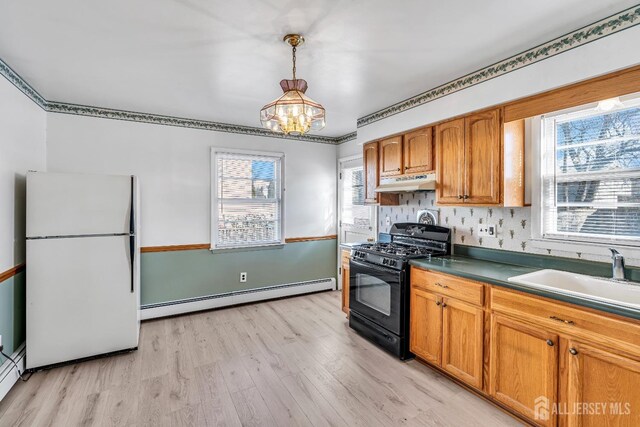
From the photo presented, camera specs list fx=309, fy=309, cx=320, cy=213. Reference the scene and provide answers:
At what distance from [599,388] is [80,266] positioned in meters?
3.81

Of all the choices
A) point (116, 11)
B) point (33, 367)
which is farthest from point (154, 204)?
point (116, 11)

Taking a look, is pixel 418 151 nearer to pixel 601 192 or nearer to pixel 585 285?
pixel 601 192

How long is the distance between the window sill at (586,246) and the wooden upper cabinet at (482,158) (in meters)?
0.45

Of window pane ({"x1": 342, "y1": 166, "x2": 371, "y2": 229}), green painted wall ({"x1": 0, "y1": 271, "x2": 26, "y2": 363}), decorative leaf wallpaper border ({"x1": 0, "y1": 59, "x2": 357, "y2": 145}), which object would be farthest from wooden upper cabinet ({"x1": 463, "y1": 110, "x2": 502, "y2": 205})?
green painted wall ({"x1": 0, "y1": 271, "x2": 26, "y2": 363})

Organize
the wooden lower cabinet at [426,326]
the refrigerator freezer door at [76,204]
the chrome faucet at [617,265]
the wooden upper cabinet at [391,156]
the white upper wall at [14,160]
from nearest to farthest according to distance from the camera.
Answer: the chrome faucet at [617,265]
the white upper wall at [14,160]
the wooden lower cabinet at [426,326]
the refrigerator freezer door at [76,204]
the wooden upper cabinet at [391,156]

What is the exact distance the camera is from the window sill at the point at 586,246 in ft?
6.45

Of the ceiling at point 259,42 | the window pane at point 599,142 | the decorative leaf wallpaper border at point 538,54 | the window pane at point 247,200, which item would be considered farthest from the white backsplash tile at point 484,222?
the window pane at point 247,200

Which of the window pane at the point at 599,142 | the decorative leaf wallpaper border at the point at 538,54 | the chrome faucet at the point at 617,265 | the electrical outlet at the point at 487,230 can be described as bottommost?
the chrome faucet at the point at 617,265

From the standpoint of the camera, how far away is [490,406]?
7.10ft

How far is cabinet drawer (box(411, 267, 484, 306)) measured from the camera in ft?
7.32

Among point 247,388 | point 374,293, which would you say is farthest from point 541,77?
point 247,388

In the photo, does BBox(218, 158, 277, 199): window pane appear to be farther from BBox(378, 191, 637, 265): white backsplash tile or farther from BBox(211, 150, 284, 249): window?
BBox(378, 191, 637, 265): white backsplash tile

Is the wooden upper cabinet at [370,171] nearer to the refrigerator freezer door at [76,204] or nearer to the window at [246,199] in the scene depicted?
the window at [246,199]

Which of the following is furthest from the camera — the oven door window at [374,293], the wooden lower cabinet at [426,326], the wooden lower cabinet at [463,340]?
the oven door window at [374,293]
